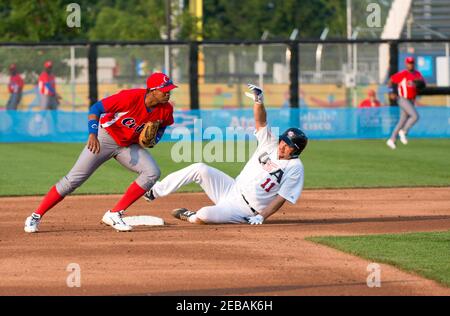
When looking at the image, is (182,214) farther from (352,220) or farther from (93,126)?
(352,220)

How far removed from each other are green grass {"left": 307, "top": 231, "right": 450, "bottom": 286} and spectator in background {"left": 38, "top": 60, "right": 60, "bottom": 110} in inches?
908


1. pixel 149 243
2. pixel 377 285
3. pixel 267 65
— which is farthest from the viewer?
pixel 267 65

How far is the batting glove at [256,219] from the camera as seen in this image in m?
14.0

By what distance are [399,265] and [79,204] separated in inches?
281

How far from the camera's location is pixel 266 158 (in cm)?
1378

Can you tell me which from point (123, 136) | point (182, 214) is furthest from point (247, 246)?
point (182, 214)

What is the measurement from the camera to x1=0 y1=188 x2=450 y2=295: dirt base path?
389 inches

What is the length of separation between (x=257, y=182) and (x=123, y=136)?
1.65 m

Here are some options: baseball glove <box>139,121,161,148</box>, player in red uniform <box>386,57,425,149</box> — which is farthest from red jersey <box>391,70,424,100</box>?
baseball glove <box>139,121,161,148</box>

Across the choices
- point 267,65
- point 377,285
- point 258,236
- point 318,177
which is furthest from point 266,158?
point 267,65

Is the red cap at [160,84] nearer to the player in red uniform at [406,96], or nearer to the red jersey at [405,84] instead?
the player in red uniform at [406,96]

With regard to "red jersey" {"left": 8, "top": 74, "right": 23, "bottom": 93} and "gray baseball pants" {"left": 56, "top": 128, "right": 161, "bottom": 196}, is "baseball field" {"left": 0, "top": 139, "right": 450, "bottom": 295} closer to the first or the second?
"gray baseball pants" {"left": 56, "top": 128, "right": 161, "bottom": 196}
